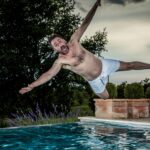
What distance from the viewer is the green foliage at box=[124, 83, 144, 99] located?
63.5ft

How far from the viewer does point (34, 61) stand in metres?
19.0

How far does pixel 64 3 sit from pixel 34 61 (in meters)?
3.17

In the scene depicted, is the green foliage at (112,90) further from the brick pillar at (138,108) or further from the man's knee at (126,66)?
the man's knee at (126,66)

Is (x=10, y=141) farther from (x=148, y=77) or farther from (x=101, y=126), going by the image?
(x=148, y=77)

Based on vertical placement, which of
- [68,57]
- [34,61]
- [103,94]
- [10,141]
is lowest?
[10,141]

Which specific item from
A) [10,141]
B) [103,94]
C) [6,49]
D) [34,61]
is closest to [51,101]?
[34,61]

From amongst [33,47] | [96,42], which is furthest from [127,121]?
[33,47]

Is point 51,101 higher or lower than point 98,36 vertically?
lower

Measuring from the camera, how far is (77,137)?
1398cm

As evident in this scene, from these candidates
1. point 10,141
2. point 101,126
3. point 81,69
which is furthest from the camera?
point 101,126

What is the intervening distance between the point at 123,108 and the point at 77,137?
4.54 meters

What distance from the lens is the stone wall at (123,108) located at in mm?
17938

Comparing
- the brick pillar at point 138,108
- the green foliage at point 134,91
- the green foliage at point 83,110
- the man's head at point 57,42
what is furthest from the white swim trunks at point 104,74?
the green foliage at point 83,110

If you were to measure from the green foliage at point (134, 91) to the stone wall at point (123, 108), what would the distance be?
1193 mm
